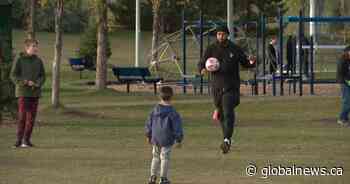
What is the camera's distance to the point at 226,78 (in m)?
17.1

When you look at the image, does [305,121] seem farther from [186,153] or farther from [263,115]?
[186,153]

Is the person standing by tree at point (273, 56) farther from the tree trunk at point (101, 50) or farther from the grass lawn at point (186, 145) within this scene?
the grass lawn at point (186, 145)

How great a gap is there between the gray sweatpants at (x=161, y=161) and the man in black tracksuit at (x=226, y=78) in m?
3.56

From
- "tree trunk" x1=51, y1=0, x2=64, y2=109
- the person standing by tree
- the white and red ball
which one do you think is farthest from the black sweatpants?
the person standing by tree

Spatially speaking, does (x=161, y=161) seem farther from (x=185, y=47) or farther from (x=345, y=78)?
(x=185, y=47)

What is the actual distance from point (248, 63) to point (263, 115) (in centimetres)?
978

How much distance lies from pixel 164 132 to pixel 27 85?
512 cm

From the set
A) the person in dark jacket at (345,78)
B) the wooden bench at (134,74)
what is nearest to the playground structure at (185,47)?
the wooden bench at (134,74)

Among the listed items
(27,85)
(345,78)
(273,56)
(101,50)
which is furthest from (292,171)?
(273,56)

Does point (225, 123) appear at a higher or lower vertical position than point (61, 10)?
lower

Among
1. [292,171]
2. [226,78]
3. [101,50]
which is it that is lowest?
[292,171]

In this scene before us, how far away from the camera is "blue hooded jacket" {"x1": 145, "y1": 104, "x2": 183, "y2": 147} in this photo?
13367 millimetres

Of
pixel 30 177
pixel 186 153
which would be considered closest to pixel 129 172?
pixel 30 177

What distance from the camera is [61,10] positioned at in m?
27.1
